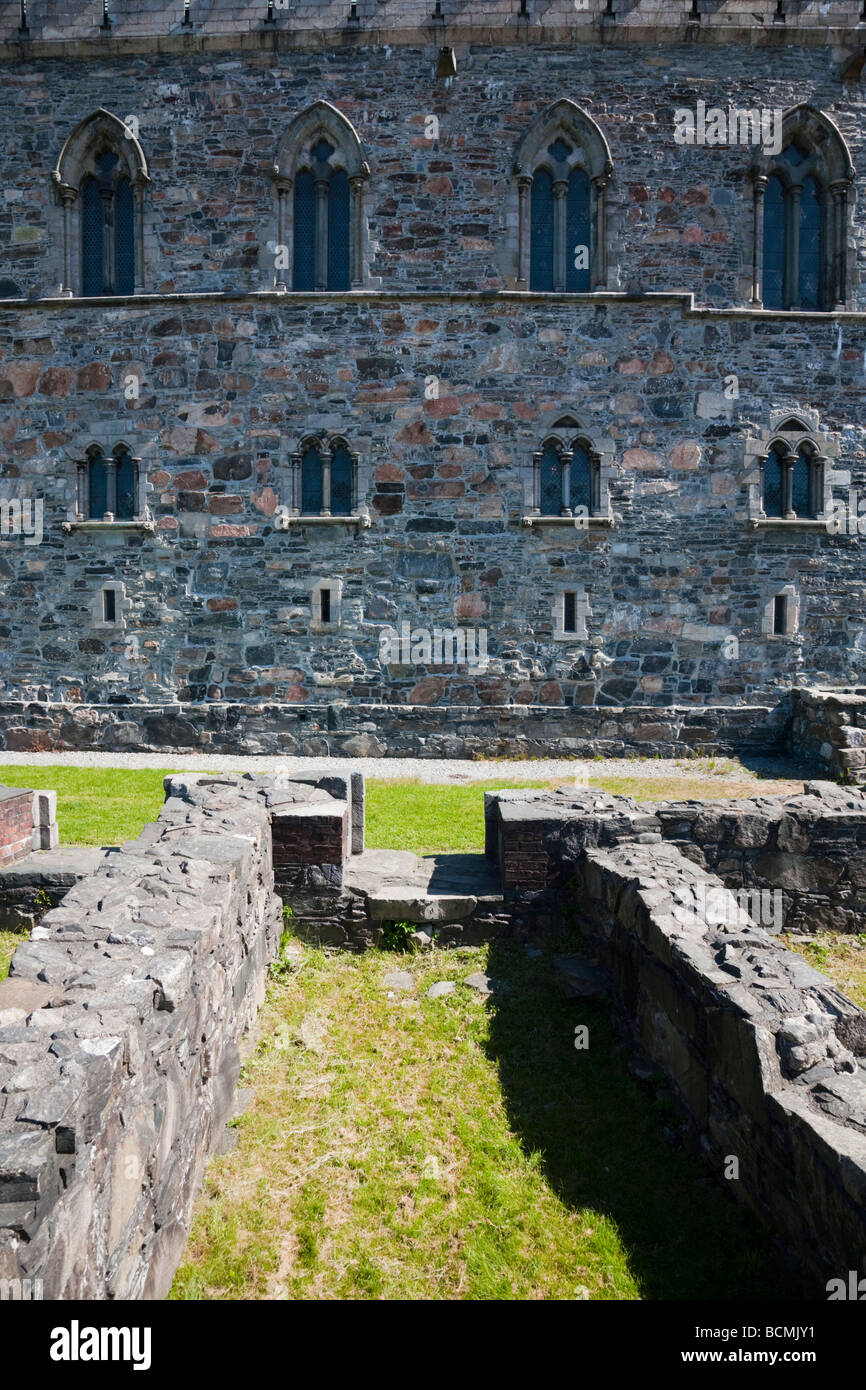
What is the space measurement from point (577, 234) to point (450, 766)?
931 cm

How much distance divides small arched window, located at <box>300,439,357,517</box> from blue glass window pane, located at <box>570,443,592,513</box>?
3680 millimetres

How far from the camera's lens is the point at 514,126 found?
47.8 feet

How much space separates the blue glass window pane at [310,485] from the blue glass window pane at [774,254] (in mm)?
8275

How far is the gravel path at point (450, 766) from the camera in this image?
12742 mm

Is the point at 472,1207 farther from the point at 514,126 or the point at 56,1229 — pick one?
the point at 514,126

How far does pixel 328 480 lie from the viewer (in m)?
14.7

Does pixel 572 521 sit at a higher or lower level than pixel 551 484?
lower

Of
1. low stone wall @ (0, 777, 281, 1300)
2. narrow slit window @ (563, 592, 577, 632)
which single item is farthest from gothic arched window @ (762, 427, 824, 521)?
low stone wall @ (0, 777, 281, 1300)

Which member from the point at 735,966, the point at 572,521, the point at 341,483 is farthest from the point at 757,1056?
the point at 341,483

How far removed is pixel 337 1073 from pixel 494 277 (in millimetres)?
13374

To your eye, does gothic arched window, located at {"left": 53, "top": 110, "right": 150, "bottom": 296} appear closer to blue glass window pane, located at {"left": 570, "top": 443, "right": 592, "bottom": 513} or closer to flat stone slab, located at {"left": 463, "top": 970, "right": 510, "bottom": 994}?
blue glass window pane, located at {"left": 570, "top": 443, "right": 592, "bottom": 513}

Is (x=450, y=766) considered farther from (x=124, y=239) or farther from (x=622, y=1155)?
(x=124, y=239)

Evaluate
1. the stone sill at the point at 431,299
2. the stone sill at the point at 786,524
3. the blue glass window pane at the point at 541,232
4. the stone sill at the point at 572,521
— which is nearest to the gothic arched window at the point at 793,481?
the stone sill at the point at 786,524

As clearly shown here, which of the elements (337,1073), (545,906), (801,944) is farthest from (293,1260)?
(801,944)
